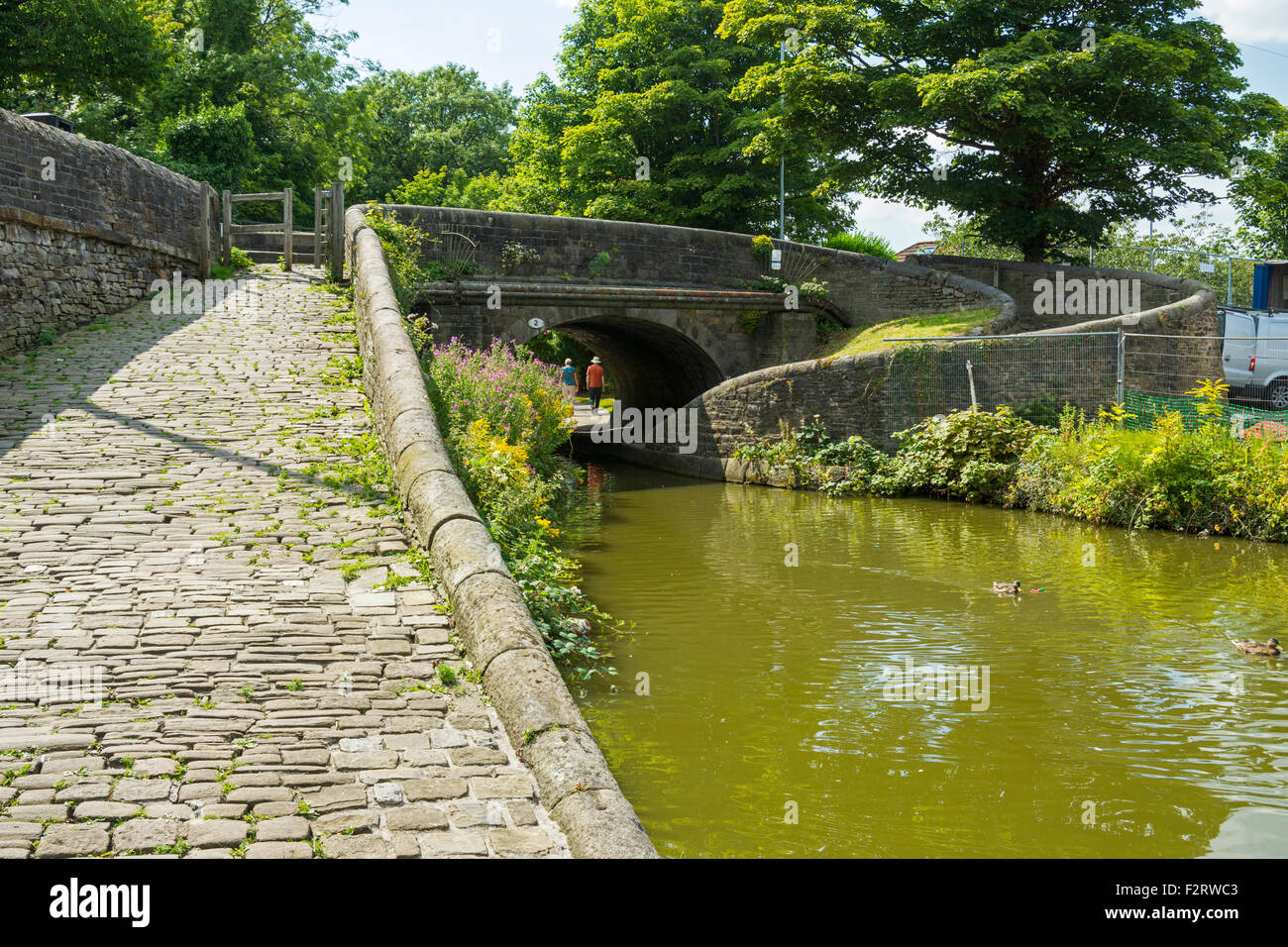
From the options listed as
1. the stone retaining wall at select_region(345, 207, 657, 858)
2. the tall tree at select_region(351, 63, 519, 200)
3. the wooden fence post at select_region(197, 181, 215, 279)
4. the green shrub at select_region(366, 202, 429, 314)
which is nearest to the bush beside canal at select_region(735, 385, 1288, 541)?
the green shrub at select_region(366, 202, 429, 314)

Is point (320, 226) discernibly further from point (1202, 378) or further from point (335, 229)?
point (1202, 378)

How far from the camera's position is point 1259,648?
22.3ft

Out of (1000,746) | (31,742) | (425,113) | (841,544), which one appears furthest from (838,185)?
(425,113)

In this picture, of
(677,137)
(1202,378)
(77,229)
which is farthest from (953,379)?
(677,137)

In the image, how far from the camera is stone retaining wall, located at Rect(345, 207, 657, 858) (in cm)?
351

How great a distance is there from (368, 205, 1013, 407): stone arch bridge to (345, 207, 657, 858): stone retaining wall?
8405 mm

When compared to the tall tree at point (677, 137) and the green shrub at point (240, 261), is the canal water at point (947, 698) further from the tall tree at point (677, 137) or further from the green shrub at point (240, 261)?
the tall tree at point (677, 137)

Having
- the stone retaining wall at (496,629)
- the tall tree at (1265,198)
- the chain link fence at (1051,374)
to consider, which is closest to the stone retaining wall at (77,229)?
the stone retaining wall at (496,629)

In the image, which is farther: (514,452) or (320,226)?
(320,226)

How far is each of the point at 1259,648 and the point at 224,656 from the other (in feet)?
20.4

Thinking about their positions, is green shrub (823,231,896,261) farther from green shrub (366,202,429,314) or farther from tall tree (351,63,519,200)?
tall tree (351,63,519,200)

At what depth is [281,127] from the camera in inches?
1196

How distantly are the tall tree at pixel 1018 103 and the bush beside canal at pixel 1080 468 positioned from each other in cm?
720

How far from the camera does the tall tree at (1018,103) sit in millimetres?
18953
